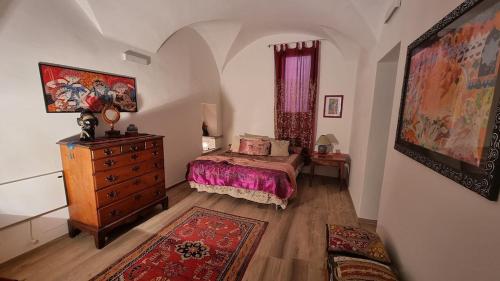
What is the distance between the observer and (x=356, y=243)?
5.24ft

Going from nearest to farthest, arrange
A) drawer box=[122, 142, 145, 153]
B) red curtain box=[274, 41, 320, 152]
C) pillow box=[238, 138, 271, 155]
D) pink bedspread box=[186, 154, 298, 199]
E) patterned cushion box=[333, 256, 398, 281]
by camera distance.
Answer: patterned cushion box=[333, 256, 398, 281] < drawer box=[122, 142, 145, 153] < pink bedspread box=[186, 154, 298, 199] < pillow box=[238, 138, 271, 155] < red curtain box=[274, 41, 320, 152]

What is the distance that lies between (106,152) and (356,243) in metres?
2.49

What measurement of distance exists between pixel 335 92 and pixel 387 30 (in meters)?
2.16

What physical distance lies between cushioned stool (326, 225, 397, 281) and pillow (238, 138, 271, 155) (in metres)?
2.32

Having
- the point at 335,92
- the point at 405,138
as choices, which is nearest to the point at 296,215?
the point at 405,138

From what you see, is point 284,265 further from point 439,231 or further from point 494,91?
point 494,91

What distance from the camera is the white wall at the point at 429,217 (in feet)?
2.40

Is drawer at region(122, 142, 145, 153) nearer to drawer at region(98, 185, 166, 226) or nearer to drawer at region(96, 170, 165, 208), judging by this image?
drawer at region(96, 170, 165, 208)

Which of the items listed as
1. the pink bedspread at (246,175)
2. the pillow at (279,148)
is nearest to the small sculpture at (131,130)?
the pink bedspread at (246,175)

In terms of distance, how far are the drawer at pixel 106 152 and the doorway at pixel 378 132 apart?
2935mm

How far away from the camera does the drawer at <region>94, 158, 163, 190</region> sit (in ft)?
6.68

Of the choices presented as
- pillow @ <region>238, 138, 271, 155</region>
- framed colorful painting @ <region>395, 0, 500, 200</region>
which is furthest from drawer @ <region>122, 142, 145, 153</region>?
framed colorful painting @ <region>395, 0, 500, 200</region>

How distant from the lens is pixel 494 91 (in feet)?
2.31

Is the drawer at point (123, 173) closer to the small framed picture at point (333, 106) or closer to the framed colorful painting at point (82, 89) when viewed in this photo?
the framed colorful painting at point (82, 89)
